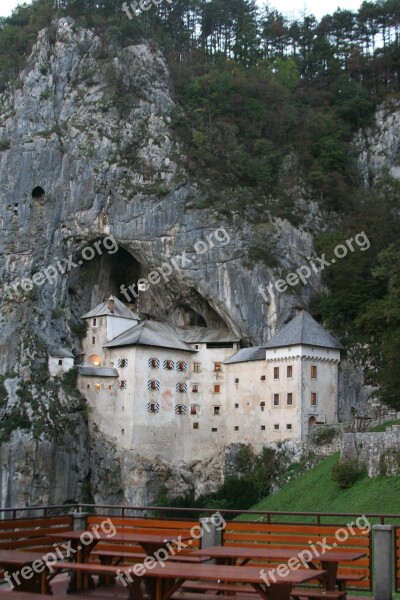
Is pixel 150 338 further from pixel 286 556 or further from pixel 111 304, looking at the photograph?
pixel 286 556

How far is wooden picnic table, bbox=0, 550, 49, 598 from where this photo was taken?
12.4 metres

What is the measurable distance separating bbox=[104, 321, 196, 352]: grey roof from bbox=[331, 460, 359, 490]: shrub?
63.1ft

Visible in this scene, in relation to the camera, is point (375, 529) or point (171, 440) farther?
point (171, 440)

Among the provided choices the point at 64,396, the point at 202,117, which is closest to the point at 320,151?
the point at 202,117

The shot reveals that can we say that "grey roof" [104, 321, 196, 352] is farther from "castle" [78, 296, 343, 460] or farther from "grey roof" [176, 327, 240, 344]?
"grey roof" [176, 327, 240, 344]

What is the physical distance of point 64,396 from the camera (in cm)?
5300

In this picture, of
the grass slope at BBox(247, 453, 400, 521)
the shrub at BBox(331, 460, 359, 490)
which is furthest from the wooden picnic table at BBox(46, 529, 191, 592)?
the shrub at BBox(331, 460, 359, 490)

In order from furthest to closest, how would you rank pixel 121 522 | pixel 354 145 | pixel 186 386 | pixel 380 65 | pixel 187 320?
pixel 380 65, pixel 354 145, pixel 187 320, pixel 186 386, pixel 121 522

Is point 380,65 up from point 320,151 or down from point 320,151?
up

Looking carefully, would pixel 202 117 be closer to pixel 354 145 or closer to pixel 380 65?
pixel 354 145

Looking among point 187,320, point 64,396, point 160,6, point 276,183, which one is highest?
point 160,6

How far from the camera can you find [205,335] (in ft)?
184

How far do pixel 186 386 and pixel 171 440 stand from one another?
3814 millimetres

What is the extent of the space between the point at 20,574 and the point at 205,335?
4354 centimetres
